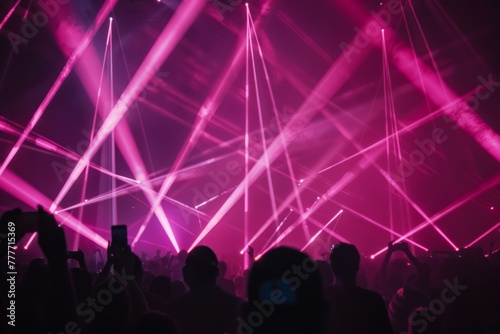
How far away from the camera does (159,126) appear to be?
1572cm

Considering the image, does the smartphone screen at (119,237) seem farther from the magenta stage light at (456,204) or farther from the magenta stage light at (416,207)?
the magenta stage light at (416,207)

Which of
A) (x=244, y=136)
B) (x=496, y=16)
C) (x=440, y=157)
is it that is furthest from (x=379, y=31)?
(x=244, y=136)

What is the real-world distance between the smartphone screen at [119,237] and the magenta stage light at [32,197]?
9.77 m

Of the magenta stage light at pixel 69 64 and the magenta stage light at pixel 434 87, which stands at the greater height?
the magenta stage light at pixel 434 87

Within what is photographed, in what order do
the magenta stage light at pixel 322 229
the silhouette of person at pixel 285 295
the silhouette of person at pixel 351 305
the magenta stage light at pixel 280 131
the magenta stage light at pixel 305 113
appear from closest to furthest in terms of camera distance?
the silhouette of person at pixel 285 295, the silhouette of person at pixel 351 305, the magenta stage light at pixel 322 229, the magenta stage light at pixel 280 131, the magenta stage light at pixel 305 113

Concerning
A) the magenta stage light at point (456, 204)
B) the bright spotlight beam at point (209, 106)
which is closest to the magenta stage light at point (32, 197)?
the bright spotlight beam at point (209, 106)

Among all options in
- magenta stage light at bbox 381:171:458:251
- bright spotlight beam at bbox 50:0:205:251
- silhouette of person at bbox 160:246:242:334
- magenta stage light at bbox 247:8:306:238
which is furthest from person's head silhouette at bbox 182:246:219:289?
magenta stage light at bbox 247:8:306:238

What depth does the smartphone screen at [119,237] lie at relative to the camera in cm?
329

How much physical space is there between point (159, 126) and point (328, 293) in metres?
13.4

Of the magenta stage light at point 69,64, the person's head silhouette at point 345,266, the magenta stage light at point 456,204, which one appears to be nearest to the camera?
the person's head silhouette at point 345,266

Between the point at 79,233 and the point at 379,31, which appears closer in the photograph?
the point at 79,233

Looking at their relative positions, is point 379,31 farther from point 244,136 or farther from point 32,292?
point 32,292

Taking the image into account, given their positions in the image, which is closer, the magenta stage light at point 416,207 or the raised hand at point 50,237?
the raised hand at point 50,237

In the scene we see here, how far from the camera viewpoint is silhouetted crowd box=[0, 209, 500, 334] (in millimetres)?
1395
